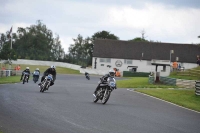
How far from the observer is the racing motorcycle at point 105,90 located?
21422 mm

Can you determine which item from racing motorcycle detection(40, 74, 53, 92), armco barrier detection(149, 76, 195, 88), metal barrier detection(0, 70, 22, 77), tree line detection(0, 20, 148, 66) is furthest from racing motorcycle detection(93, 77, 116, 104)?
tree line detection(0, 20, 148, 66)

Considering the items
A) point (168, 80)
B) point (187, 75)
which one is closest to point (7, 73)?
point (187, 75)

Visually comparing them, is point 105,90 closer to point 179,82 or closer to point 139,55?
point 179,82

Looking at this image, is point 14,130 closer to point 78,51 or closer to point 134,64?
point 134,64

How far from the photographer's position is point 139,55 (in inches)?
4075

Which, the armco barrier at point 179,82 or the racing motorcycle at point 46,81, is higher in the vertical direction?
the racing motorcycle at point 46,81

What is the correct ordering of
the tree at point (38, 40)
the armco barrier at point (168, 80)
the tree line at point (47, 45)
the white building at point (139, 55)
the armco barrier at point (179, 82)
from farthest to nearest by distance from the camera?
the tree at point (38, 40) → the tree line at point (47, 45) → the white building at point (139, 55) → the armco barrier at point (168, 80) → the armco barrier at point (179, 82)

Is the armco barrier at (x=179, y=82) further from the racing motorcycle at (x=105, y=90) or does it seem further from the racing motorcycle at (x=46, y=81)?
the racing motorcycle at (x=105, y=90)

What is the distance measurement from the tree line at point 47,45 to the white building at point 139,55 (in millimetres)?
21734

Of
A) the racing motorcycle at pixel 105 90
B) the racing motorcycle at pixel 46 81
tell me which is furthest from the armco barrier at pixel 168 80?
the racing motorcycle at pixel 105 90

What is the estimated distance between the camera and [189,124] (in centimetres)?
1561

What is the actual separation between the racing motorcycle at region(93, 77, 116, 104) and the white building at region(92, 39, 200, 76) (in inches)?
3092

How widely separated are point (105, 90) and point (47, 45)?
13578 cm

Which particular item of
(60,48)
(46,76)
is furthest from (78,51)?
(46,76)
